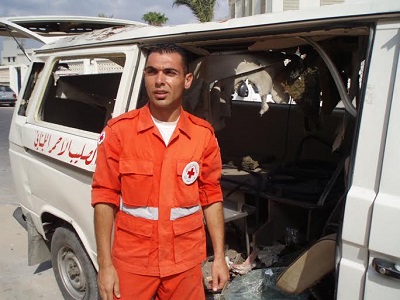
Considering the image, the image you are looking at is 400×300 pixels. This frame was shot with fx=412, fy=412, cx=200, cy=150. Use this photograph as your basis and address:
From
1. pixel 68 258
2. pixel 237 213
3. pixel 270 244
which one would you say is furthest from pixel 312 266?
pixel 68 258

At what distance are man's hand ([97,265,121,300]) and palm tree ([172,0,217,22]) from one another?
19914 millimetres

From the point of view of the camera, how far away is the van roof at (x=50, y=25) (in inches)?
136

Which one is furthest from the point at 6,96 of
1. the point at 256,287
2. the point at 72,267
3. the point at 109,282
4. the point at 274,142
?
the point at 109,282

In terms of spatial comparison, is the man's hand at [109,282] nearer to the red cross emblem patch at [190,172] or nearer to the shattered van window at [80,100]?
the red cross emblem patch at [190,172]

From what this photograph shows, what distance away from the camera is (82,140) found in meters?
2.64

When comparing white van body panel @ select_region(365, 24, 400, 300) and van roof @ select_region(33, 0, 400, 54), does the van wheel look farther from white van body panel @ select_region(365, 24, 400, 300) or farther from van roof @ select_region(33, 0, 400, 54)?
white van body panel @ select_region(365, 24, 400, 300)

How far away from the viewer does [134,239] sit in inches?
71.7

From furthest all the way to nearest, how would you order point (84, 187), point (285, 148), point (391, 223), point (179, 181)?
point (285, 148), point (84, 187), point (179, 181), point (391, 223)

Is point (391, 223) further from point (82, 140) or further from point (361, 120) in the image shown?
point (82, 140)

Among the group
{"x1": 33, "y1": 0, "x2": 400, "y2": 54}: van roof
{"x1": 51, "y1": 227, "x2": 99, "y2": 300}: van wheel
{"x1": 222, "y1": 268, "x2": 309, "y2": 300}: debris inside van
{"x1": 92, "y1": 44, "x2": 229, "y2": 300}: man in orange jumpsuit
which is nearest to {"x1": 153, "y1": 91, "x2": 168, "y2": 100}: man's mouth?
{"x1": 92, "y1": 44, "x2": 229, "y2": 300}: man in orange jumpsuit

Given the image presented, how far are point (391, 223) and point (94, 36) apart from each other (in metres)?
2.29

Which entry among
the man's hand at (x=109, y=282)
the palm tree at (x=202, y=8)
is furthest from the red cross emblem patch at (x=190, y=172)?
the palm tree at (x=202, y=8)

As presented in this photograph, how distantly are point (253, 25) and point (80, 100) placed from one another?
245 centimetres

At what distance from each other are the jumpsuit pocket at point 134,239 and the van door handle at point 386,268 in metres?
0.90
